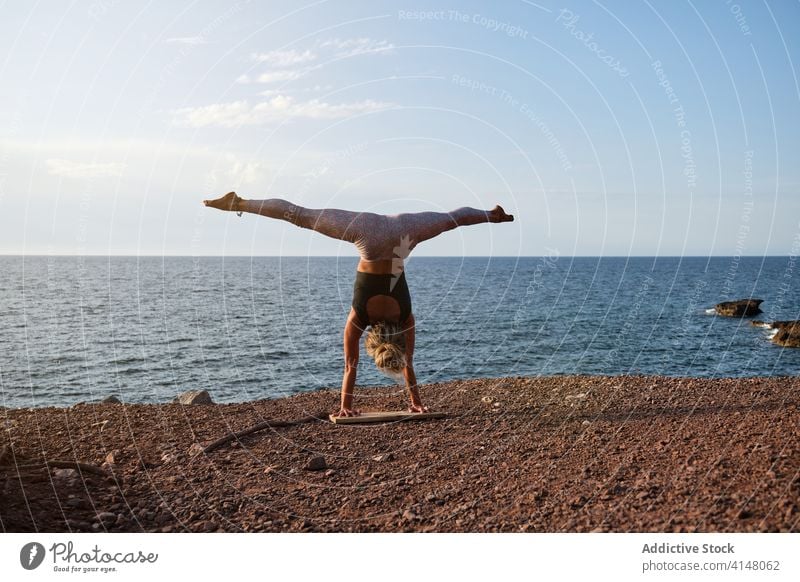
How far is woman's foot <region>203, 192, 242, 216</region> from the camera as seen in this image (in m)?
8.93

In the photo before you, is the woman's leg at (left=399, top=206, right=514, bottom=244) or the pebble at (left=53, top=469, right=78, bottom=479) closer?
the pebble at (left=53, top=469, right=78, bottom=479)

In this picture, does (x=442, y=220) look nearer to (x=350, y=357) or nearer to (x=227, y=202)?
(x=350, y=357)

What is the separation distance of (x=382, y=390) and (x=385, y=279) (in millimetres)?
4130

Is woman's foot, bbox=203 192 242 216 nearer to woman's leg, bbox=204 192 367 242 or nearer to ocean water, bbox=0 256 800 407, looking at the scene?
woman's leg, bbox=204 192 367 242

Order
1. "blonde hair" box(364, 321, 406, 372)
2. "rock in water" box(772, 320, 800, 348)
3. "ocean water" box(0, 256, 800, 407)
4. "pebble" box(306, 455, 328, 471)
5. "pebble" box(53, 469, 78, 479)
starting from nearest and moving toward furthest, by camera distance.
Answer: "pebble" box(53, 469, 78, 479) < "pebble" box(306, 455, 328, 471) < "blonde hair" box(364, 321, 406, 372) < "ocean water" box(0, 256, 800, 407) < "rock in water" box(772, 320, 800, 348)

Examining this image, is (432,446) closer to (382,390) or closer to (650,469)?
(650,469)

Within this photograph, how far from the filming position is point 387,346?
10.4 metres

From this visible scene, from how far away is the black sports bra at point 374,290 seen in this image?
10266mm

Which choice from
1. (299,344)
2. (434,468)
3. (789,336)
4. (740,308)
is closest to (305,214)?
(434,468)

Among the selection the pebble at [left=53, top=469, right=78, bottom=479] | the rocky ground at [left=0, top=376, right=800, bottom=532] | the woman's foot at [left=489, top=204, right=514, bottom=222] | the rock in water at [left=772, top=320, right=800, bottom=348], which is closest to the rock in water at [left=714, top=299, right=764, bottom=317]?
the rock in water at [left=772, top=320, right=800, bottom=348]

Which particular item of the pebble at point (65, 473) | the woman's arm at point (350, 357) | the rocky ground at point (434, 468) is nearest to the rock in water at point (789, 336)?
the rocky ground at point (434, 468)

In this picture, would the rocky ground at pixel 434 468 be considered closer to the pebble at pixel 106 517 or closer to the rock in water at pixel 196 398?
the pebble at pixel 106 517

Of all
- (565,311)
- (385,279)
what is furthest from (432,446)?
(565,311)
